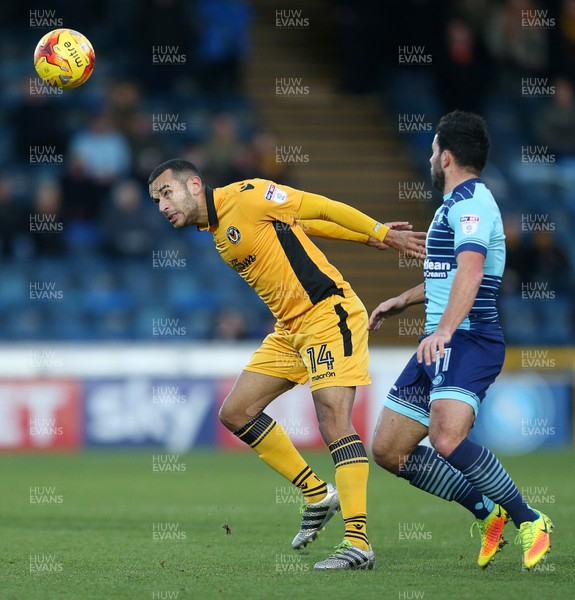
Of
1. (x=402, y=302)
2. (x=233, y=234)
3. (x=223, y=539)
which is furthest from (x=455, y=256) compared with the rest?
(x=223, y=539)

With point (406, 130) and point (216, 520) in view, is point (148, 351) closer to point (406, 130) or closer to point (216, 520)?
point (216, 520)

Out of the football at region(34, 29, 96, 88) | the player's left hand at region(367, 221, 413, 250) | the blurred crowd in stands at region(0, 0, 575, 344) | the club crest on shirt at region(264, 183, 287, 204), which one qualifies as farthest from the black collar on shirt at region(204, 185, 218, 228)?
the blurred crowd in stands at region(0, 0, 575, 344)

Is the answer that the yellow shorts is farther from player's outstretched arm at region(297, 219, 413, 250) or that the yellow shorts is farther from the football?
the football

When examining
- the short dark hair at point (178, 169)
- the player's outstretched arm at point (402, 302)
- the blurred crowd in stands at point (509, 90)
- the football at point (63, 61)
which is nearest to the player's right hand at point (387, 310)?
the player's outstretched arm at point (402, 302)

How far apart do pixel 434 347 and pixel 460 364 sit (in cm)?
42

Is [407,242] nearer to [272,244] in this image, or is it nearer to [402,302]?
[402,302]

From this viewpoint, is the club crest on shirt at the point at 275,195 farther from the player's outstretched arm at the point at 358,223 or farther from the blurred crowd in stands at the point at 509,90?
the blurred crowd in stands at the point at 509,90

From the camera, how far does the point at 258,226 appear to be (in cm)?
714

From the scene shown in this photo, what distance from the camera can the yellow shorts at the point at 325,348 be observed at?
7.00 metres

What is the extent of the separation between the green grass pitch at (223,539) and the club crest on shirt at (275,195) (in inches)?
77.9

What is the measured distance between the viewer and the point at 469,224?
620 centimetres

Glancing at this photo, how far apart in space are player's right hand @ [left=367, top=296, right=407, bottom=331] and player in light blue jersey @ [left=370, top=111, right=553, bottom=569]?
429mm

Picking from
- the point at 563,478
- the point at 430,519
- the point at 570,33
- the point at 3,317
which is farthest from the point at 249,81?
the point at 430,519

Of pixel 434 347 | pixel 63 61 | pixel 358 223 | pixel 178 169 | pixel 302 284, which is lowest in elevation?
pixel 434 347
